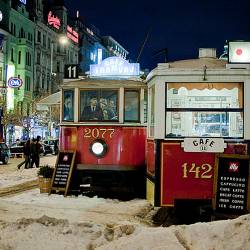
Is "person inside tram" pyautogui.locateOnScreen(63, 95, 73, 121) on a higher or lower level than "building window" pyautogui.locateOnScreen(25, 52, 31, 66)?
lower

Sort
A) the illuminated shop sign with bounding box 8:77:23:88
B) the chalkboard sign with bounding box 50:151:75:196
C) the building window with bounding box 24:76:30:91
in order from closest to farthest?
1. the chalkboard sign with bounding box 50:151:75:196
2. the illuminated shop sign with bounding box 8:77:23:88
3. the building window with bounding box 24:76:30:91

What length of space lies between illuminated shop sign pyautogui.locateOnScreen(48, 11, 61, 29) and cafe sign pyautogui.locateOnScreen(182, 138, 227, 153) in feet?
225

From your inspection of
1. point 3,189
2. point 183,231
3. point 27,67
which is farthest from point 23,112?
point 183,231

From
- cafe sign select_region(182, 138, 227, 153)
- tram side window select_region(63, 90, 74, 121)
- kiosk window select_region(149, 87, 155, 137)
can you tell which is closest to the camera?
cafe sign select_region(182, 138, 227, 153)

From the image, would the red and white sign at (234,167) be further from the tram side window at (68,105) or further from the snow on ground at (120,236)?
the tram side window at (68,105)

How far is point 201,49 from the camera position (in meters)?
12.5

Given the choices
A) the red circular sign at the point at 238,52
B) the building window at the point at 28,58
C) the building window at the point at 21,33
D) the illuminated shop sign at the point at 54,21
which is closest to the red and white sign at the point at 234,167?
the red circular sign at the point at 238,52

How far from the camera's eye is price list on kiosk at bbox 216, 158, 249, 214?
Answer: 987cm

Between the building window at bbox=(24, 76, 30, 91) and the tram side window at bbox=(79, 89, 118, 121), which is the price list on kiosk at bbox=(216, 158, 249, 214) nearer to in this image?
the tram side window at bbox=(79, 89, 118, 121)

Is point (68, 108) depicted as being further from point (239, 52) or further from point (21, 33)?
point (21, 33)

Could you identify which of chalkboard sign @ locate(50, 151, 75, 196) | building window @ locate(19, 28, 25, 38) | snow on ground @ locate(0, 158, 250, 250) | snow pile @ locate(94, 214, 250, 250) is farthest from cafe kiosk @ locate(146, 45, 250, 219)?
building window @ locate(19, 28, 25, 38)

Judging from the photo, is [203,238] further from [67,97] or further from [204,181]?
[67,97]

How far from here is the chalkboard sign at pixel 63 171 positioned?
14219 millimetres

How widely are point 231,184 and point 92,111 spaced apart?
16.9 feet
